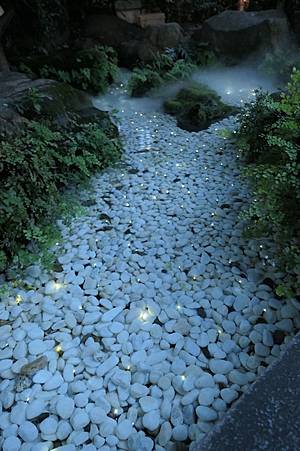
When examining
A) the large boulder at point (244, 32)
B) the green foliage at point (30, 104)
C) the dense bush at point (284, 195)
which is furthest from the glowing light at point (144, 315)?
the large boulder at point (244, 32)

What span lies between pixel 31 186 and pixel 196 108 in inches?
134

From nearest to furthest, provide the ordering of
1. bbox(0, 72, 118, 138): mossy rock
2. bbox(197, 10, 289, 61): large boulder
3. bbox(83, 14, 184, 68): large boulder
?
bbox(0, 72, 118, 138): mossy rock → bbox(197, 10, 289, 61): large boulder → bbox(83, 14, 184, 68): large boulder

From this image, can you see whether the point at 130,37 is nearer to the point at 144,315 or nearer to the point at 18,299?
the point at 18,299

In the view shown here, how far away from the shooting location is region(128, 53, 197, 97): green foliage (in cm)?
664

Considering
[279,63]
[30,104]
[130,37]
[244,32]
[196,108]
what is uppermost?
[244,32]

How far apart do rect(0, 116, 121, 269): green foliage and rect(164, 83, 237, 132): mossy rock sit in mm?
2192

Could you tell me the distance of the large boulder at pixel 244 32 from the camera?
7.28 meters

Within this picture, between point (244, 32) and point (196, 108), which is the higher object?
point (244, 32)

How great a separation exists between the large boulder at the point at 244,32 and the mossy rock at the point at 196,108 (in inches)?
76.9

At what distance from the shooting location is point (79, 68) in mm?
6457

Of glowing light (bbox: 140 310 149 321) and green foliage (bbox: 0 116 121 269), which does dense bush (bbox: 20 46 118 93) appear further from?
glowing light (bbox: 140 310 149 321)

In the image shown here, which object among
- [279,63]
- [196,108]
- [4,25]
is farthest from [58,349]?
[279,63]

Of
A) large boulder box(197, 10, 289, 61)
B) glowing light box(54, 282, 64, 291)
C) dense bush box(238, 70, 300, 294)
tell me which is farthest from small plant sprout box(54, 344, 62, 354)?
large boulder box(197, 10, 289, 61)

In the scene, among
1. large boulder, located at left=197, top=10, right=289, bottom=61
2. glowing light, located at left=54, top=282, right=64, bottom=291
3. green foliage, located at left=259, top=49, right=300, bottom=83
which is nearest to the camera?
glowing light, located at left=54, top=282, right=64, bottom=291
